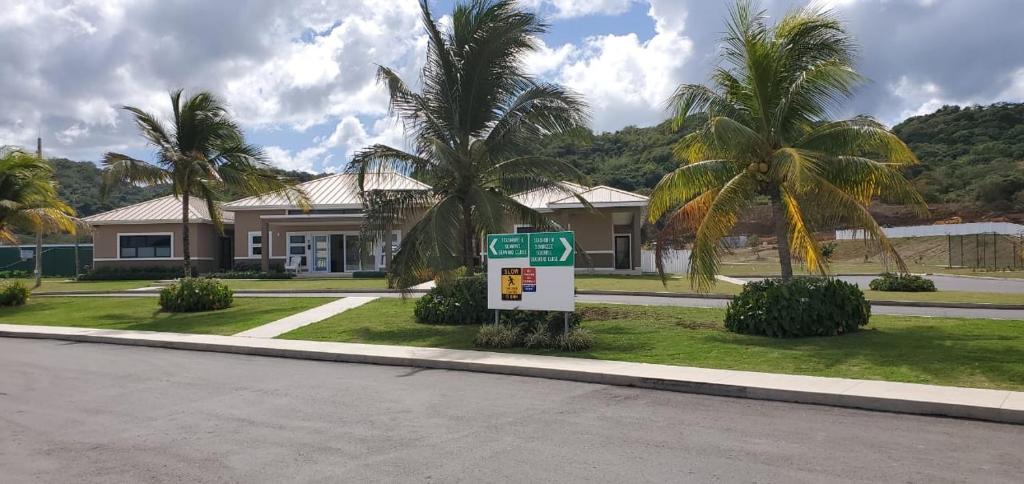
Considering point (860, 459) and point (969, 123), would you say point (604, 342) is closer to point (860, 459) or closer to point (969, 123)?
point (860, 459)

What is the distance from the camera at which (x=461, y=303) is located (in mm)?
15953

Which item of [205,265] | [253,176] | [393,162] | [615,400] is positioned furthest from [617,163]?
[615,400]

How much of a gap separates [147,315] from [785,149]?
1672cm

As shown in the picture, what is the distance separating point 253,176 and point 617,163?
39.2 m

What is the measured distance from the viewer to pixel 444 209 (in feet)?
50.8

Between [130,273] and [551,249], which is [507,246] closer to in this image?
[551,249]

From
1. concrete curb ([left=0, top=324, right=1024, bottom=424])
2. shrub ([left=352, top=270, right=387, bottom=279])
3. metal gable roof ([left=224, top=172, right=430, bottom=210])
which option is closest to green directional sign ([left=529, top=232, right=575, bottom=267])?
concrete curb ([left=0, top=324, right=1024, bottom=424])

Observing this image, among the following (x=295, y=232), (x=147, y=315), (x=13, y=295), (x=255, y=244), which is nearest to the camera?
(x=147, y=315)

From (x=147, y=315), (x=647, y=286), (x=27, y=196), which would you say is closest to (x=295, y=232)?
(x=27, y=196)

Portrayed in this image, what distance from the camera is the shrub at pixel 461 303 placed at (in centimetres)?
1594

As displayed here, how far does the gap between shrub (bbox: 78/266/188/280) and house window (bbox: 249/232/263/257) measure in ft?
11.9

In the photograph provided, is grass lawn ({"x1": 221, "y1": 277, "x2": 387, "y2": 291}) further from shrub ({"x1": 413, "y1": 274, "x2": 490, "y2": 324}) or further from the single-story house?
shrub ({"x1": 413, "y1": 274, "x2": 490, "y2": 324})

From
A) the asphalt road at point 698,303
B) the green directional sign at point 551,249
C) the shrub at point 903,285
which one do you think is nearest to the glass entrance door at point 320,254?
the asphalt road at point 698,303

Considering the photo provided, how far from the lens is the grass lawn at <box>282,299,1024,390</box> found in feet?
31.9
